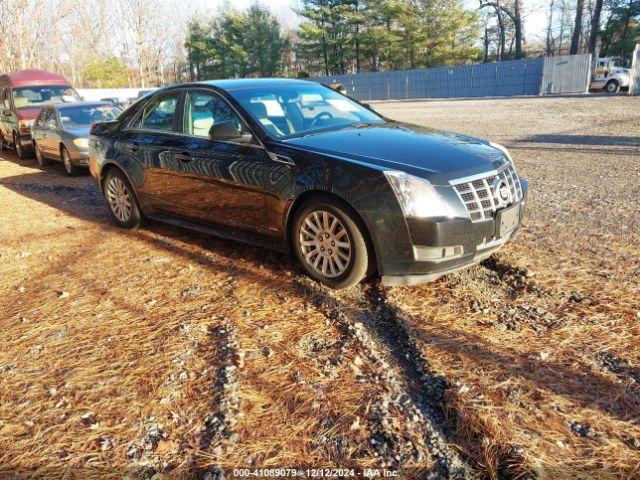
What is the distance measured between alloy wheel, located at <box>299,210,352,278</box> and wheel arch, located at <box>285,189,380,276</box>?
0.12m

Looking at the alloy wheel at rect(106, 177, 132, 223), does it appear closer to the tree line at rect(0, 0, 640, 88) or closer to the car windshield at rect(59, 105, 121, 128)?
the car windshield at rect(59, 105, 121, 128)

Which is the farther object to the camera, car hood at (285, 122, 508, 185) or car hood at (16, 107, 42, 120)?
car hood at (16, 107, 42, 120)

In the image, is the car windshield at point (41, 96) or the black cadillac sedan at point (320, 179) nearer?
the black cadillac sedan at point (320, 179)

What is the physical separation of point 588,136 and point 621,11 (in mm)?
38331

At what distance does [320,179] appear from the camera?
378 centimetres

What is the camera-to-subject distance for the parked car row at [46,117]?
403 inches

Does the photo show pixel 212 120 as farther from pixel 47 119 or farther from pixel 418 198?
pixel 47 119

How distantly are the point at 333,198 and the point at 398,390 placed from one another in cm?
156

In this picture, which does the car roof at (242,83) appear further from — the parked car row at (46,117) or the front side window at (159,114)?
the parked car row at (46,117)

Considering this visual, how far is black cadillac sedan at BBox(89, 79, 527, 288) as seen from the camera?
3.51 m

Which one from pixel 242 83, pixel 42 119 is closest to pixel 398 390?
pixel 242 83

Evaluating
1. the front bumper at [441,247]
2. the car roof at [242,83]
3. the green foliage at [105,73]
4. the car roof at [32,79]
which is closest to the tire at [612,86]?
the car roof at [32,79]

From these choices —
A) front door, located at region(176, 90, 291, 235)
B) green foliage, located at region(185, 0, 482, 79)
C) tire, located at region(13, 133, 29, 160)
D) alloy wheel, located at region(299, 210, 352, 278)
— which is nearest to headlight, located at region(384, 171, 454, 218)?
alloy wheel, located at region(299, 210, 352, 278)

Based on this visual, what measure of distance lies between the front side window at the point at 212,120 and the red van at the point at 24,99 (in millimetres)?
10299
